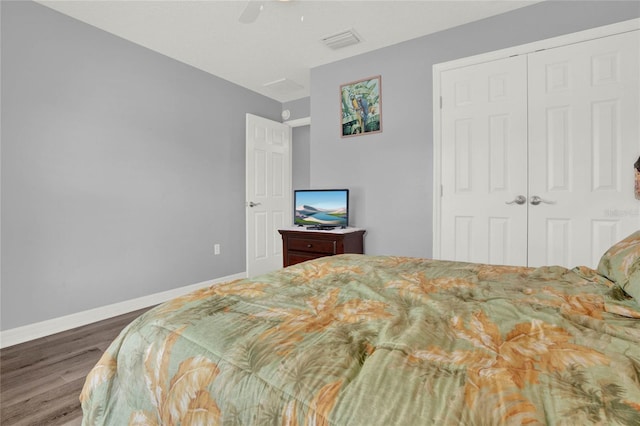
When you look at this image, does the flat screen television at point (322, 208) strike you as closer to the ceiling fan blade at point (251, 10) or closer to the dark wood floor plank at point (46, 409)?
the ceiling fan blade at point (251, 10)

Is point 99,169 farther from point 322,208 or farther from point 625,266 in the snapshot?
point 625,266

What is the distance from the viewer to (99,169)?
2863mm

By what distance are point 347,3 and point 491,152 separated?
1.76 meters

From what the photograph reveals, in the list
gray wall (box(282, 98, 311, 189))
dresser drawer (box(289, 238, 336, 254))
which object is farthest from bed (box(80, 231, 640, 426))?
gray wall (box(282, 98, 311, 189))

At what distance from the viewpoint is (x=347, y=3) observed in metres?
2.54

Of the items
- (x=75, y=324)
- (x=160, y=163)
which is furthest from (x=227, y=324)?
(x=160, y=163)

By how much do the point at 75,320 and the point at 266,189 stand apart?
2497 millimetres

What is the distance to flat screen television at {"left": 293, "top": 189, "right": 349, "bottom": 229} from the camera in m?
3.24

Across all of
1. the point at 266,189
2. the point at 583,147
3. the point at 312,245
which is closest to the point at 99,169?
the point at 266,189

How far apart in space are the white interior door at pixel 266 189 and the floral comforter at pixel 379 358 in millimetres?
3028

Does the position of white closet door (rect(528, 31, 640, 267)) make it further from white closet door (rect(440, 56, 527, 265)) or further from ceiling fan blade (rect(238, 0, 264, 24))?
ceiling fan blade (rect(238, 0, 264, 24))

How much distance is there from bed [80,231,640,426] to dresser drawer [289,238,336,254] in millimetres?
1880

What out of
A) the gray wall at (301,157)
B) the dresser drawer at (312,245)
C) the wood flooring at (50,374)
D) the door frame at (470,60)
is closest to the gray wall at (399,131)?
the door frame at (470,60)

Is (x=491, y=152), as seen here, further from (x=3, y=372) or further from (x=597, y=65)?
(x=3, y=372)
